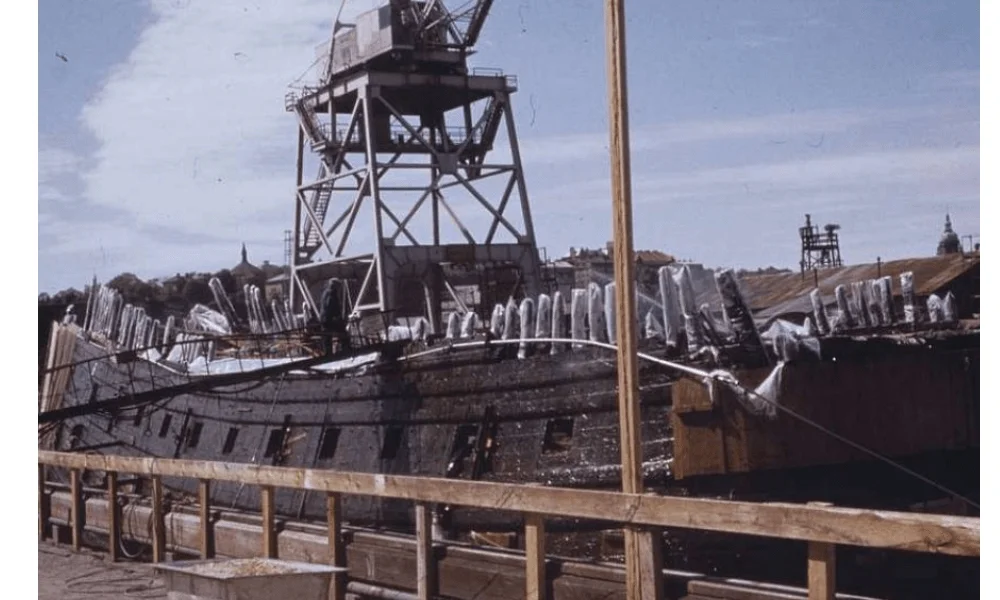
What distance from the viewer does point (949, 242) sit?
23.6 feet

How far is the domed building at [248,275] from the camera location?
2109cm

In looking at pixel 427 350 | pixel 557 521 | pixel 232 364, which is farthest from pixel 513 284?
pixel 557 521

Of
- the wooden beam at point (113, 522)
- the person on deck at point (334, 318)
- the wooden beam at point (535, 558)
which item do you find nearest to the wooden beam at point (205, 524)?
the wooden beam at point (113, 522)

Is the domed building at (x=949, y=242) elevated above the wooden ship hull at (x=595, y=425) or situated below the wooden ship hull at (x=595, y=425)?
above

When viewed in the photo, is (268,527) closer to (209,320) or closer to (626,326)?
(626,326)

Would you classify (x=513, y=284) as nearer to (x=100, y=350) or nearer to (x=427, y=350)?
(x=427, y=350)

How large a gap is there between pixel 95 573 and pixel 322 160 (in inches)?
275

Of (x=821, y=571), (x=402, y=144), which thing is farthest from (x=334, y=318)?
(x=821, y=571)

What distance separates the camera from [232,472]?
805cm

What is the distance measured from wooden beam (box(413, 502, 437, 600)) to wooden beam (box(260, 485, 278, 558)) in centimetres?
129

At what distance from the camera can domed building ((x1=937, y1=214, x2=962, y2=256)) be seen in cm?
681

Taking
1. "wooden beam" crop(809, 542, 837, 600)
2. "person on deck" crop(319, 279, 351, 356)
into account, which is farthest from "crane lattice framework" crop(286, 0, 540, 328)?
"wooden beam" crop(809, 542, 837, 600)

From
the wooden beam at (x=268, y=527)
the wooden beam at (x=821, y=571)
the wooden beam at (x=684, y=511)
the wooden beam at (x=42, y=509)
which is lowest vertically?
the wooden beam at (x=42, y=509)

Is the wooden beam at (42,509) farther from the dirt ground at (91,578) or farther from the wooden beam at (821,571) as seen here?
the wooden beam at (821,571)
